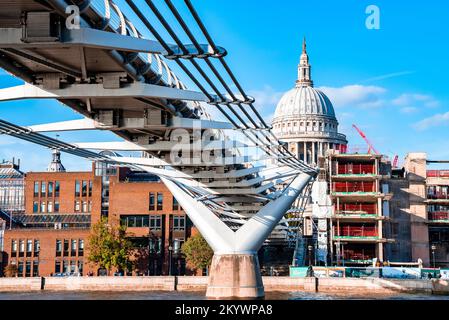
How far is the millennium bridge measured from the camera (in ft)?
57.7

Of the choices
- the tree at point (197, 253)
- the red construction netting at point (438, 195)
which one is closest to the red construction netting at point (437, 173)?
the red construction netting at point (438, 195)

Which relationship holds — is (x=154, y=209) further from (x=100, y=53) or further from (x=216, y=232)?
(x=100, y=53)

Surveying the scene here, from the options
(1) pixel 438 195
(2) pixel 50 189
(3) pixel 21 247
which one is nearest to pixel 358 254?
(1) pixel 438 195

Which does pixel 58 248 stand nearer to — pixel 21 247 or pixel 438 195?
pixel 21 247

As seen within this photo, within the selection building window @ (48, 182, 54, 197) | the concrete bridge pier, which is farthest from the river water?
building window @ (48, 182, 54, 197)

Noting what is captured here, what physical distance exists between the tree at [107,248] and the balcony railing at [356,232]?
70.6 feet

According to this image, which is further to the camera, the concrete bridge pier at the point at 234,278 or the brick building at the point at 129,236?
the brick building at the point at 129,236

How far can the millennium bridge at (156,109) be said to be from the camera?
17.6m

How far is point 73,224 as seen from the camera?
9144cm

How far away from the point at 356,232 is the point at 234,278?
112ft

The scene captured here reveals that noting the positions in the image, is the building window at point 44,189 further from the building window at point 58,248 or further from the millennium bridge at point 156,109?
the millennium bridge at point 156,109
